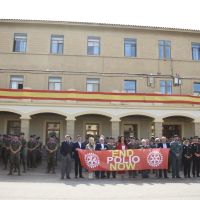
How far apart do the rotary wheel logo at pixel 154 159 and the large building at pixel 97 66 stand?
334 inches

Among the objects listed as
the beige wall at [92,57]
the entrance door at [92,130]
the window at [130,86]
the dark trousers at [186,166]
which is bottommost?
the dark trousers at [186,166]

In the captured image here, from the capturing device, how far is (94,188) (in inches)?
511

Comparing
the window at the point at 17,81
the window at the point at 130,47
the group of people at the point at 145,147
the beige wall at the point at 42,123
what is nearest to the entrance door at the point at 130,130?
the beige wall at the point at 42,123

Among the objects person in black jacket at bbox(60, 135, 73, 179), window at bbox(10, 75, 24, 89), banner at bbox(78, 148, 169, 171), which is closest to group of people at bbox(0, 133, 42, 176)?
person in black jacket at bbox(60, 135, 73, 179)

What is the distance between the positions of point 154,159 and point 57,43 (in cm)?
1460

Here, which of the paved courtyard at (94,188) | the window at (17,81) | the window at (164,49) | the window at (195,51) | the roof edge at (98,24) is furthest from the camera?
the window at (195,51)

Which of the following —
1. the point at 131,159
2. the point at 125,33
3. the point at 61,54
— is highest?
the point at 125,33

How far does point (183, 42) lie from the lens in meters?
28.9

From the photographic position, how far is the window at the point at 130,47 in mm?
28234

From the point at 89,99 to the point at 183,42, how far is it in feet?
34.9

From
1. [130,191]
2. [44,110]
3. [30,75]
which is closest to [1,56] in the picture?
[30,75]

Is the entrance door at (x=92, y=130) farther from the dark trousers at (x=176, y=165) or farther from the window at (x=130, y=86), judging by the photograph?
the dark trousers at (x=176, y=165)

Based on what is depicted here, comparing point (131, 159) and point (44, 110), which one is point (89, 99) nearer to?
point (44, 110)

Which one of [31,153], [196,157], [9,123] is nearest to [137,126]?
[9,123]
